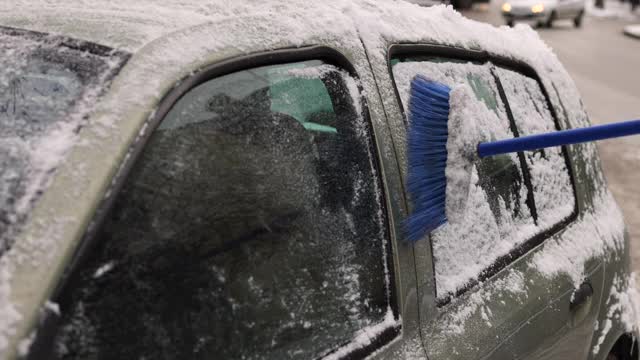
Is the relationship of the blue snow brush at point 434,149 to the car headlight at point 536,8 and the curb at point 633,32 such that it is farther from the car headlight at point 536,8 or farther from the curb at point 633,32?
the curb at point 633,32

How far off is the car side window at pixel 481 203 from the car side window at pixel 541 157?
0.27ft

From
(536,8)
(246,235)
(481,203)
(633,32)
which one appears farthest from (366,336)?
(633,32)

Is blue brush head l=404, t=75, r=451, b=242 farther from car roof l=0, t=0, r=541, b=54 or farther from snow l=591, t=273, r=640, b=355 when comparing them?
snow l=591, t=273, r=640, b=355

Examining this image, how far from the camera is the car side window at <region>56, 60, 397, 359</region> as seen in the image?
1.10 m

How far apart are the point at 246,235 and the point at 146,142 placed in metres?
0.26

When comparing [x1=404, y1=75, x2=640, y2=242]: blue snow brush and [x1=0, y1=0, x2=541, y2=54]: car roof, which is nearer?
[x1=0, y1=0, x2=541, y2=54]: car roof

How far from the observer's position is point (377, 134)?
157cm

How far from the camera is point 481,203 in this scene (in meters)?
1.91

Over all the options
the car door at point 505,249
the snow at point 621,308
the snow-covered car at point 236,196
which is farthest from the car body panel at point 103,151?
the snow at point 621,308

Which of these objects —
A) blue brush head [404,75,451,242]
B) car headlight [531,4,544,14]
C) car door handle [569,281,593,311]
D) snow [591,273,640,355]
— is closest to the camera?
blue brush head [404,75,451,242]

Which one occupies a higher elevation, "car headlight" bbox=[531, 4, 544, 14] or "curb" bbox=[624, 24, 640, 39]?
"car headlight" bbox=[531, 4, 544, 14]

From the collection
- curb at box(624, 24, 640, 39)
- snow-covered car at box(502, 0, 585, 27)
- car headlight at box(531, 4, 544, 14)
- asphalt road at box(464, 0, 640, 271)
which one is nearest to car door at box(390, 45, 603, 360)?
asphalt road at box(464, 0, 640, 271)

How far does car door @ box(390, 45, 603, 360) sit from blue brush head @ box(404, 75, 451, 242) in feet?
0.12

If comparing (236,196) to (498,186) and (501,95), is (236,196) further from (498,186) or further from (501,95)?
(501,95)
